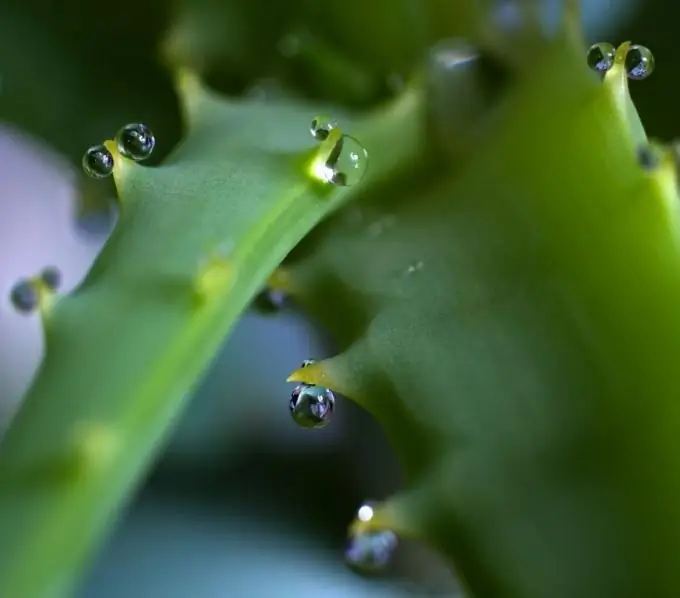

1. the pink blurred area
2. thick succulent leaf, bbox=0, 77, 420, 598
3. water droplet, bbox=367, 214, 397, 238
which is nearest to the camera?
thick succulent leaf, bbox=0, 77, 420, 598

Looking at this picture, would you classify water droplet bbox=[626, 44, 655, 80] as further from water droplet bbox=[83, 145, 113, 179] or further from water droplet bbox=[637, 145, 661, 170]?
water droplet bbox=[83, 145, 113, 179]

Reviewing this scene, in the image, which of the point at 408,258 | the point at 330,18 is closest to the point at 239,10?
the point at 330,18

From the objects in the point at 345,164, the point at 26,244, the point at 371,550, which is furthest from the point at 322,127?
the point at 26,244


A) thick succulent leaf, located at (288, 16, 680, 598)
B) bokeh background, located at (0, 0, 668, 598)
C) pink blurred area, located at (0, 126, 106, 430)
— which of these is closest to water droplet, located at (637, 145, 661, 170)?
thick succulent leaf, located at (288, 16, 680, 598)

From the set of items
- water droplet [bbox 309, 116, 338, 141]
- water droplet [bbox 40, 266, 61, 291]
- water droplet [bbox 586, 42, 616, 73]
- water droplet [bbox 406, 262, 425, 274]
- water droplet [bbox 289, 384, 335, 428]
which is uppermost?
water droplet [bbox 586, 42, 616, 73]

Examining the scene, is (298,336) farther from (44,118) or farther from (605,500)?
(605,500)

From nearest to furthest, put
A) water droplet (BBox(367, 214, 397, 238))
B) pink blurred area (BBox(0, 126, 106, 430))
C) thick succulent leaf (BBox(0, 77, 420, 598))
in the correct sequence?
thick succulent leaf (BBox(0, 77, 420, 598)) < water droplet (BBox(367, 214, 397, 238)) < pink blurred area (BBox(0, 126, 106, 430))
